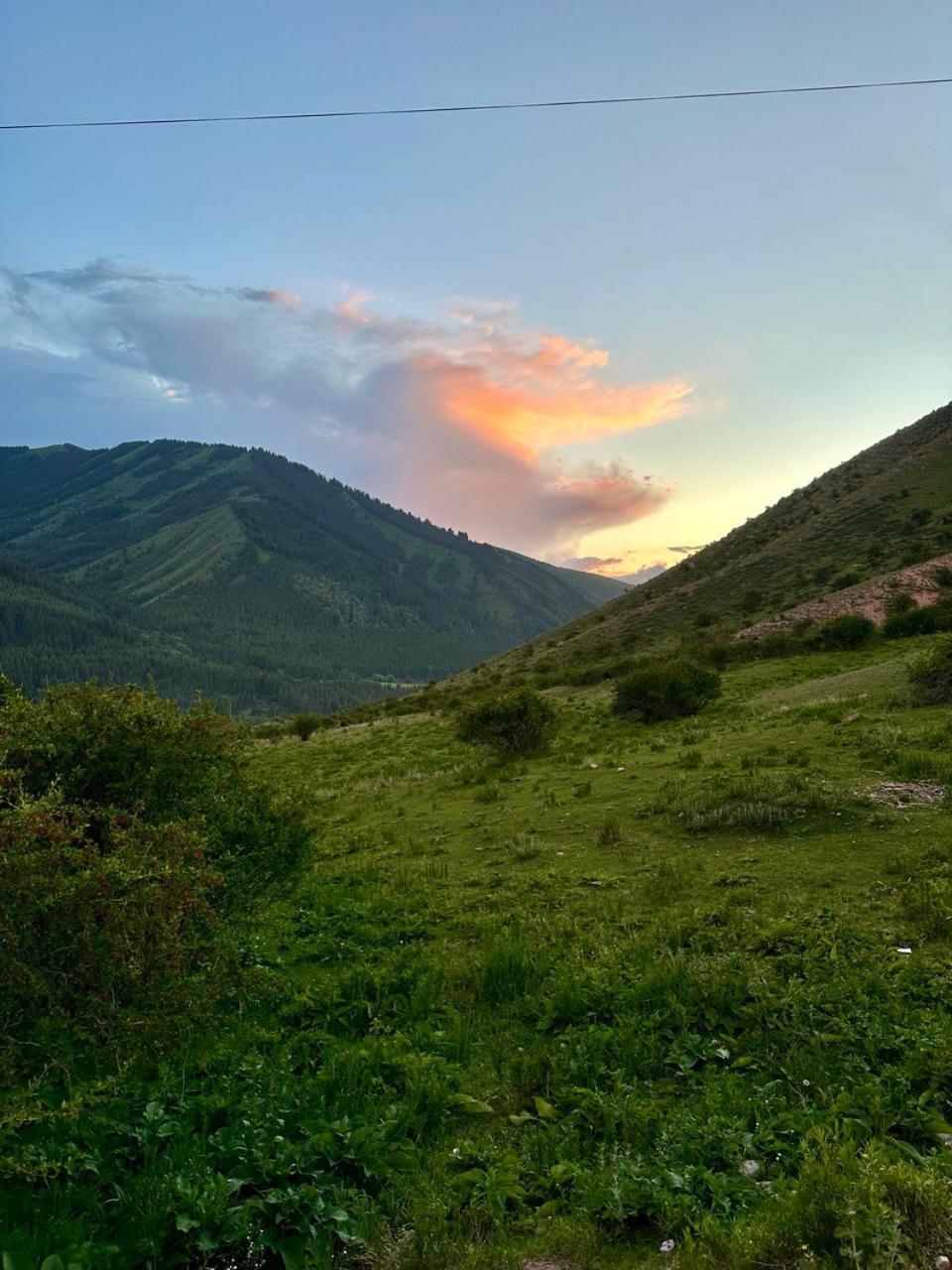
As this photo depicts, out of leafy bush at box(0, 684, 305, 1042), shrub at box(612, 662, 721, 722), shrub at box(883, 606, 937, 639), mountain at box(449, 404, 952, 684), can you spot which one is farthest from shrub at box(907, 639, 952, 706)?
mountain at box(449, 404, 952, 684)

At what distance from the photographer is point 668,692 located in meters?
25.0

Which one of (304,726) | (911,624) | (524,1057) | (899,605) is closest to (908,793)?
(524,1057)

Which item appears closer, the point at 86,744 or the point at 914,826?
the point at 86,744

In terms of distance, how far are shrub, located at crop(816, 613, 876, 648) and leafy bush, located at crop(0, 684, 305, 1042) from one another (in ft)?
98.8

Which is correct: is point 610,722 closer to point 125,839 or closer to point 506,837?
point 506,837

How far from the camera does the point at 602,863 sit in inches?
428

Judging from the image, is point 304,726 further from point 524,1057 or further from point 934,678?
point 524,1057

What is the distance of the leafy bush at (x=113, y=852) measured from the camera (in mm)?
5090

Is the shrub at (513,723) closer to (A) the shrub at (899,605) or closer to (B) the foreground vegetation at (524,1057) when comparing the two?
(B) the foreground vegetation at (524,1057)

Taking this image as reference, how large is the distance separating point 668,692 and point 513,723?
6.72 m

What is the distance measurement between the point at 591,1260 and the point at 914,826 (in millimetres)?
8939

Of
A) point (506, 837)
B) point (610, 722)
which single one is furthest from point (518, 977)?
point (610, 722)

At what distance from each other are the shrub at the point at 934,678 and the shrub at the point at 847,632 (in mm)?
13769

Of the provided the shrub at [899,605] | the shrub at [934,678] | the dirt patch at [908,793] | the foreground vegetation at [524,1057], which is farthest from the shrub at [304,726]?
the dirt patch at [908,793]
